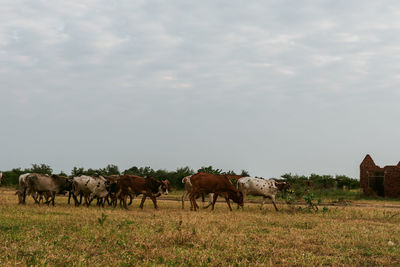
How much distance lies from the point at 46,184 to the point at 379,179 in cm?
3039

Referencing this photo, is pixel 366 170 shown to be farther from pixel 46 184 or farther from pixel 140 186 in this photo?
pixel 46 184

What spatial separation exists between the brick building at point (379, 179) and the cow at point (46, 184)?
91.7ft

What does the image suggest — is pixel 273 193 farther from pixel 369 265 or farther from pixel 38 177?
pixel 369 265

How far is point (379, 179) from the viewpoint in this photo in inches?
1528

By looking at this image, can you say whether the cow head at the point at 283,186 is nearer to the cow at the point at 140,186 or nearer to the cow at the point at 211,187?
the cow at the point at 211,187

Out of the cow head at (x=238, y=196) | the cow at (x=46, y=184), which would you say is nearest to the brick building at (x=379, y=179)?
the cow head at (x=238, y=196)

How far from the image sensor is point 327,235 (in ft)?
36.9

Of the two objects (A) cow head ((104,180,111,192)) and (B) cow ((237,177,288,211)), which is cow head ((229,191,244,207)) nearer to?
(B) cow ((237,177,288,211))

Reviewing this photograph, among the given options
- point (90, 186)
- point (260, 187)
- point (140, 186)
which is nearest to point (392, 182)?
point (260, 187)

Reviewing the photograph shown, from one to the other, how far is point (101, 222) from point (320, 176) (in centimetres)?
4314

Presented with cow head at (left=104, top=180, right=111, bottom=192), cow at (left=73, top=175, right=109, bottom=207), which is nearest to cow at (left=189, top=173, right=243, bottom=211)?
cow head at (left=104, top=180, right=111, bottom=192)

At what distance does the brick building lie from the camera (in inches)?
1448

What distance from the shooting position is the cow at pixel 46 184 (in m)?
20.3

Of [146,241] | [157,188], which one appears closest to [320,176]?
[157,188]
